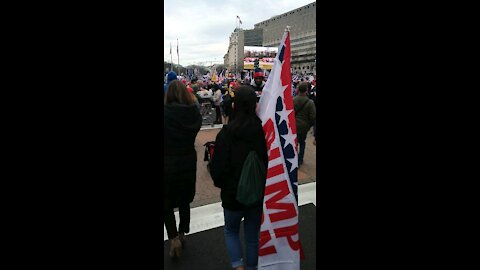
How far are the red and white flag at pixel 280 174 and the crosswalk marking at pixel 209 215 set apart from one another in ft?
4.12

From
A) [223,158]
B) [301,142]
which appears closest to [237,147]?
[223,158]

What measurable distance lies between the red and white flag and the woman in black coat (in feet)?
2.09

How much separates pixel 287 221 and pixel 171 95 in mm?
1370

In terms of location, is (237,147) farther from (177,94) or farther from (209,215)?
(209,215)

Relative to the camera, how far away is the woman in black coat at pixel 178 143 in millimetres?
2338

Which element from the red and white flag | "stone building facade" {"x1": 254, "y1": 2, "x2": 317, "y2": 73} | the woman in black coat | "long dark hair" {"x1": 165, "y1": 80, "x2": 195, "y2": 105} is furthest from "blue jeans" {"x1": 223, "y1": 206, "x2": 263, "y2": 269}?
"stone building facade" {"x1": 254, "y1": 2, "x2": 317, "y2": 73}

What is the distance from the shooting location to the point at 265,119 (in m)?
2.07

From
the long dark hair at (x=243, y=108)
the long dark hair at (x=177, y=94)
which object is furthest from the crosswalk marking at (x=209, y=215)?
the long dark hair at (x=243, y=108)

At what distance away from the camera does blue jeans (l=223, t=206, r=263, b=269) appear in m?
2.15

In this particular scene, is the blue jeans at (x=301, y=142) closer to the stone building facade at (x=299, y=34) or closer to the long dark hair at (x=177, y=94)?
the long dark hair at (x=177, y=94)

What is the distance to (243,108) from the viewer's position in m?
1.98

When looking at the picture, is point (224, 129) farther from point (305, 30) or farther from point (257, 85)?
point (305, 30)
